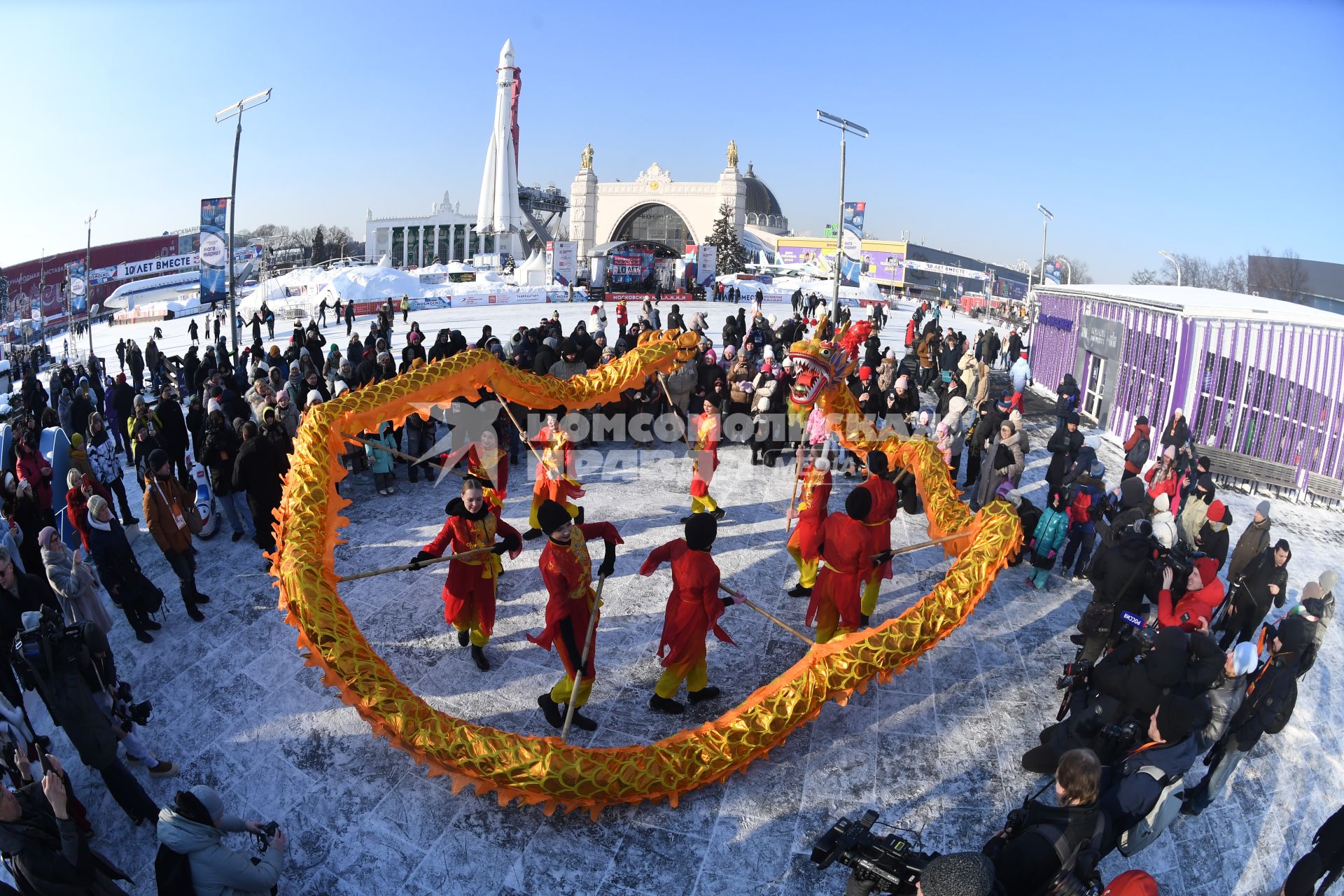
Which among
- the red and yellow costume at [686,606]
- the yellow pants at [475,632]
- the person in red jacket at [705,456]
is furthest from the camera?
the person in red jacket at [705,456]

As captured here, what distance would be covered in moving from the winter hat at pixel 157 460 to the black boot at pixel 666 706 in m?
4.12

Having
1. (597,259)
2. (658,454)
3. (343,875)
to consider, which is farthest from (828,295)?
(343,875)

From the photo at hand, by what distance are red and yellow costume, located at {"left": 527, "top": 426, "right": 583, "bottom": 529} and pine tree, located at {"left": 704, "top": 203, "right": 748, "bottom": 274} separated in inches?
1957

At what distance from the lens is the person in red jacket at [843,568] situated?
5.34m

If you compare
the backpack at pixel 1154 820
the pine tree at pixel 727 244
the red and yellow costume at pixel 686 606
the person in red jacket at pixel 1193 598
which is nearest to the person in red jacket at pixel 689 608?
the red and yellow costume at pixel 686 606

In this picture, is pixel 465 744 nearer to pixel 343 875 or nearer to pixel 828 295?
pixel 343 875

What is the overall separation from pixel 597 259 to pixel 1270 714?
2991cm

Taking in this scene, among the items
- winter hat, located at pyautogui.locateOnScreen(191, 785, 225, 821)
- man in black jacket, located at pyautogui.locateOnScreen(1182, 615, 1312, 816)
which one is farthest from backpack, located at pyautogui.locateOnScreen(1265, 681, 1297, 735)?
winter hat, located at pyautogui.locateOnScreen(191, 785, 225, 821)

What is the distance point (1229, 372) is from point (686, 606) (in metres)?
10.3

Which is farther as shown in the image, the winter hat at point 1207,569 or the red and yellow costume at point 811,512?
the red and yellow costume at point 811,512

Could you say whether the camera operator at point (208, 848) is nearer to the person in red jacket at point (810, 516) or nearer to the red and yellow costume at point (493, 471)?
the red and yellow costume at point (493, 471)

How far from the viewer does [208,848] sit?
2895 mm

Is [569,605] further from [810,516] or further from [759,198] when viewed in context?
[759,198]

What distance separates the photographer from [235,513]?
720cm
